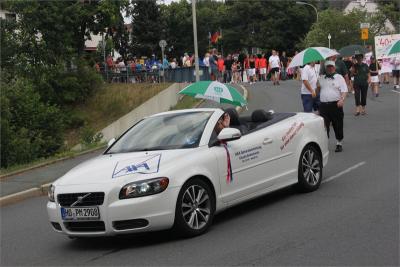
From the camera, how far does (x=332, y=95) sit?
12727 mm

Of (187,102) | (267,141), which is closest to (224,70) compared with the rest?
(187,102)

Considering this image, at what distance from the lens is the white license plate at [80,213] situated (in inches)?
266

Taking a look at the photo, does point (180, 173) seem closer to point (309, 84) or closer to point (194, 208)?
point (194, 208)

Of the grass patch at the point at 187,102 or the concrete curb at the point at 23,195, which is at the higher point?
the grass patch at the point at 187,102

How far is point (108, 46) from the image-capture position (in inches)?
2109

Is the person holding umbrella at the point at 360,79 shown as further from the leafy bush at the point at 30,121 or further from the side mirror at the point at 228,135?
the side mirror at the point at 228,135

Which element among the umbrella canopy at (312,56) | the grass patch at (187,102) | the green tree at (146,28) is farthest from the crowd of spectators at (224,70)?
the green tree at (146,28)

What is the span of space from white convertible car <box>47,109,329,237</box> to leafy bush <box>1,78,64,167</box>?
11.5 m

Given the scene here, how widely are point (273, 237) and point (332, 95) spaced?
6397 millimetres

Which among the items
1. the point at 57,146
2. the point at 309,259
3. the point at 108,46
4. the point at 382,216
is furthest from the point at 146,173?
the point at 108,46

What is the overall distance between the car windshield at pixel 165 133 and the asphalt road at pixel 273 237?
3.40 ft

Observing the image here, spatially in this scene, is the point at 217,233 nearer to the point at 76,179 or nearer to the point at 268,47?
the point at 76,179

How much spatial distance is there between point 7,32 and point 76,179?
1142 inches

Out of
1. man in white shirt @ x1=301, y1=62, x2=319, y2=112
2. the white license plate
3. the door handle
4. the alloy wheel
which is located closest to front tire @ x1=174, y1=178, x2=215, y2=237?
the alloy wheel
